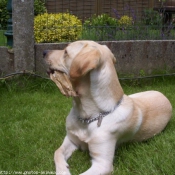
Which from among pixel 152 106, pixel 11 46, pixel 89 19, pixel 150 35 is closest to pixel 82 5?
pixel 89 19

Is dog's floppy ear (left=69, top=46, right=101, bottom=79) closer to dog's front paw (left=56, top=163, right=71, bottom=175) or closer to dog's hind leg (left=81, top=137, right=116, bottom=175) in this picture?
dog's hind leg (left=81, top=137, right=116, bottom=175)

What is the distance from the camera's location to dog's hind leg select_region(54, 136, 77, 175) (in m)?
2.83

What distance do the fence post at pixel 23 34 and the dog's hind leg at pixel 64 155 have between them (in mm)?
2223

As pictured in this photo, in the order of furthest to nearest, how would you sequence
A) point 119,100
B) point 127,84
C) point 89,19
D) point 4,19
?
point 4,19, point 89,19, point 127,84, point 119,100

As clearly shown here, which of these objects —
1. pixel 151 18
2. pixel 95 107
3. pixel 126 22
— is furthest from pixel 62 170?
pixel 151 18

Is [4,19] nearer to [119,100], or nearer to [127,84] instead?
[127,84]

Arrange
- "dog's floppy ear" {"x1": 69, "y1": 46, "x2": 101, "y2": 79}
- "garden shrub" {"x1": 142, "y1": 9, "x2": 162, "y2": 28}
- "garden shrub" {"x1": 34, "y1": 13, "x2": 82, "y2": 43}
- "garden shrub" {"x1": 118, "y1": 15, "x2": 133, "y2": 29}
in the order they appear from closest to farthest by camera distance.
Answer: "dog's floppy ear" {"x1": 69, "y1": 46, "x2": 101, "y2": 79} → "garden shrub" {"x1": 34, "y1": 13, "x2": 82, "y2": 43} → "garden shrub" {"x1": 118, "y1": 15, "x2": 133, "y2": 29} → "garden shrub" {"x1": 142, "y1": 9, "x2": 162, "y2": 28}

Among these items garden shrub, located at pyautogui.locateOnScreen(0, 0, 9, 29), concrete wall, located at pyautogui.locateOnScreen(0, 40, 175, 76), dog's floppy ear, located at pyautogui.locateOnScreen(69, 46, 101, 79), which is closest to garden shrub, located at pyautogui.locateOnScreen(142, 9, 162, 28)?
concrete wall, located at pyautogui.locateOnScreen(0, 40, 175, 76)

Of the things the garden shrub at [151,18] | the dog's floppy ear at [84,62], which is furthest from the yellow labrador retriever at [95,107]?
the garden shrub at [151,18]

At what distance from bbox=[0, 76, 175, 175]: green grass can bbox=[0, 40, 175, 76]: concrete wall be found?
1.65ft

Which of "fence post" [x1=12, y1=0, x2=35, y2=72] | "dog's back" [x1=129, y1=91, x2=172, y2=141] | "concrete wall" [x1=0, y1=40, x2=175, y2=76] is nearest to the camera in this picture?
"dog's back" [x1=129, y1=91, x2=172, y2=141]

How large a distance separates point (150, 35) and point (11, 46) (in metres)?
2.35

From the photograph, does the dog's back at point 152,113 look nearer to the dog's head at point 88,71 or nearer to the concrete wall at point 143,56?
the dog's head at point 88,71

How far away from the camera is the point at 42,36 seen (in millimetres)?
5469
